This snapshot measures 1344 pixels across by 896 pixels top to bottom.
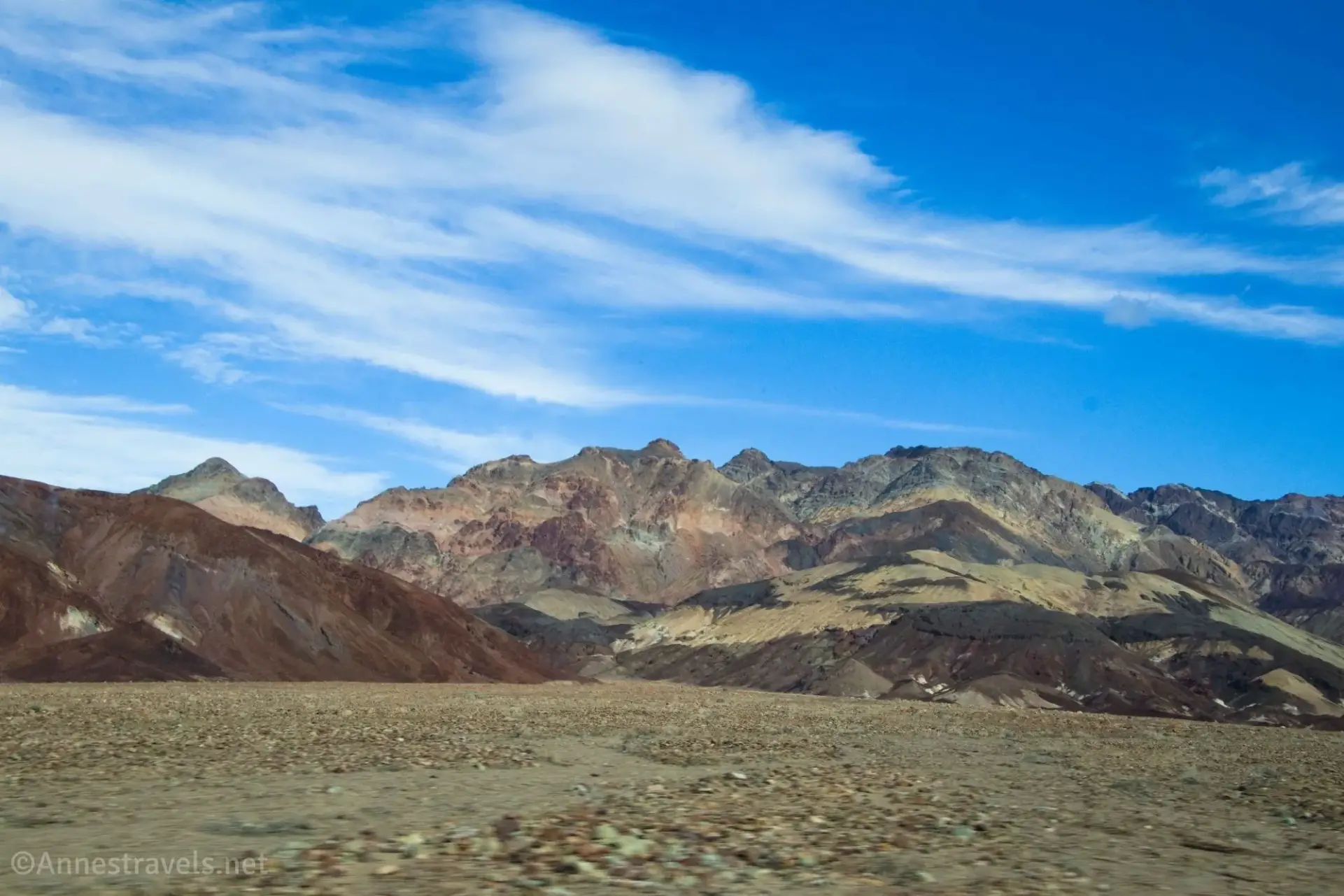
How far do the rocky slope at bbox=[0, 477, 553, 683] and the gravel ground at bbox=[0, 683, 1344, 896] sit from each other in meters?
44.6

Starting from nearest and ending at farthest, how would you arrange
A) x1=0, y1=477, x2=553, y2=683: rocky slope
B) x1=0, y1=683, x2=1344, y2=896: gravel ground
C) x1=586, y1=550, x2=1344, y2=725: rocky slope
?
x1=0, y1=683, x2=1344, y2=896: gravel ground < x1=0, y1=477, x2=553, y2=683: rocky slope < x1=586, y1=550, x2=1344, y2=725: rocky slope

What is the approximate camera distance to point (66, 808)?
15781mm

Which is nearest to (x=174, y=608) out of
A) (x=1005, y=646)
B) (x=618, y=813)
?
(x=618, y=813)

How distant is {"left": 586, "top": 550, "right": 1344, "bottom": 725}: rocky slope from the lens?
4604 inches

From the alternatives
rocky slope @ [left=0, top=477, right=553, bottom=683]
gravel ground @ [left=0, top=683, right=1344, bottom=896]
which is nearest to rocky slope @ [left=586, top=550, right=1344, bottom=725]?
rocky slope @ [left=0, top=477, right=553, bottom=683]

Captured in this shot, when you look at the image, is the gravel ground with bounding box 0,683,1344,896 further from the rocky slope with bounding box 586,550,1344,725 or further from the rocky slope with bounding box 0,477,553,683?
the rocky slope with bounding box 586,550,1344,725

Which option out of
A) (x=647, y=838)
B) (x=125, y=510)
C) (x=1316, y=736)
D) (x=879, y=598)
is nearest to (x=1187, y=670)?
(x=879, y=598)

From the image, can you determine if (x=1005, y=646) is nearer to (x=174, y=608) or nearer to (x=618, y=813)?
(x=174, y=608)

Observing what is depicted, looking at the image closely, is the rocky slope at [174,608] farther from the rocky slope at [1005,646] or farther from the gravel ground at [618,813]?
the rocky slope at [1005,646]

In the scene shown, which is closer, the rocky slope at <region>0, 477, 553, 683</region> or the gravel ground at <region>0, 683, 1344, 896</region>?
the gravel ground at <region>0, 683, 1344, 896</region>

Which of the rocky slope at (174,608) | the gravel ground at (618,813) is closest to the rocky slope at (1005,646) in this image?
the rocky slope at (174,608)

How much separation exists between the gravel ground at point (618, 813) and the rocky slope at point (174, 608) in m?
44.6

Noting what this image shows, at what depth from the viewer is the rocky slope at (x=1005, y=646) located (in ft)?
384

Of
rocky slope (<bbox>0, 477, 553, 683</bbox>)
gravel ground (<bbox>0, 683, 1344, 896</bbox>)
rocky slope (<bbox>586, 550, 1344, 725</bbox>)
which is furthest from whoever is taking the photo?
rocky slope (<bbox>586, 550, 1344, 725</bbox>)
